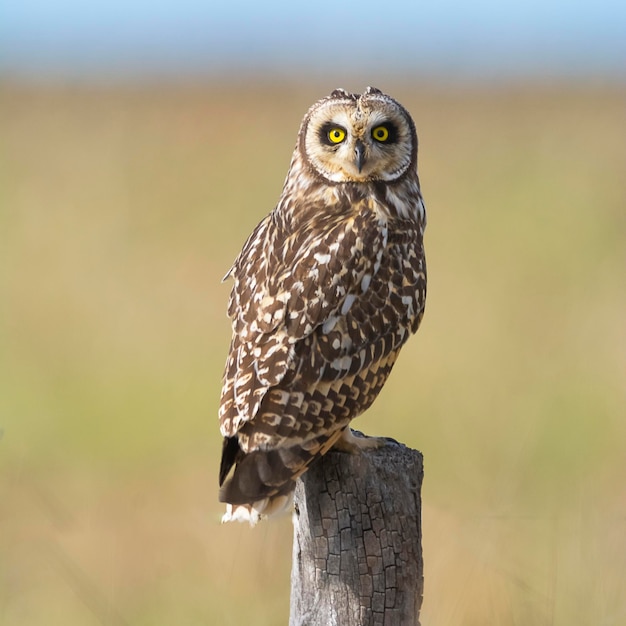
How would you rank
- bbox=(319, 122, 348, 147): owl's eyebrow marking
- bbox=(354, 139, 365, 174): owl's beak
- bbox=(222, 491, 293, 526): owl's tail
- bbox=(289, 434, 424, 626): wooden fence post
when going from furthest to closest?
bbox=(319, 122, 348, 147): owl's eyebrow marking → bbox=(354, 139, 365, 174): owl's beak → bbox=(222, 491, 293, 526): owl's tail → bbox=(289, 434, 424, 626): wooden fence post

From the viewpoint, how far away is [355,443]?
375cm

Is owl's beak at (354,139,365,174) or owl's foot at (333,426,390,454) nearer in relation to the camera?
owl's foot at (333,426,390,454)

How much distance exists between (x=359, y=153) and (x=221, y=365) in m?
4.92

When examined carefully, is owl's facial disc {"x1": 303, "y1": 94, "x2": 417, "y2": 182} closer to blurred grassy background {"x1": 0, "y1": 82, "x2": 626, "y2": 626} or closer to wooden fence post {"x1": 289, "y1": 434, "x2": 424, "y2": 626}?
wooden fence post {"x1": 289, "y1": 434, "x2": 424, "y2": 626}

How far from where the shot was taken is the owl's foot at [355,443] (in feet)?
12.1

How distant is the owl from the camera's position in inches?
137

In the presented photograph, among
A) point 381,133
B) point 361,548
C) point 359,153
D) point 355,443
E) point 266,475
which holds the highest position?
point 381,133

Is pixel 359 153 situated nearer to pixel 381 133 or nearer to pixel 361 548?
pixel 381 133

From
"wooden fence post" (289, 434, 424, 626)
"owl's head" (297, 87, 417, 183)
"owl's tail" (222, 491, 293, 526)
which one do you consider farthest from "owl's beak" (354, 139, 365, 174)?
"owl's tail" (222, 491, 293, 526)

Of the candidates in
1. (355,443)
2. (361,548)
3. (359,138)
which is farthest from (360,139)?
(361,548)
